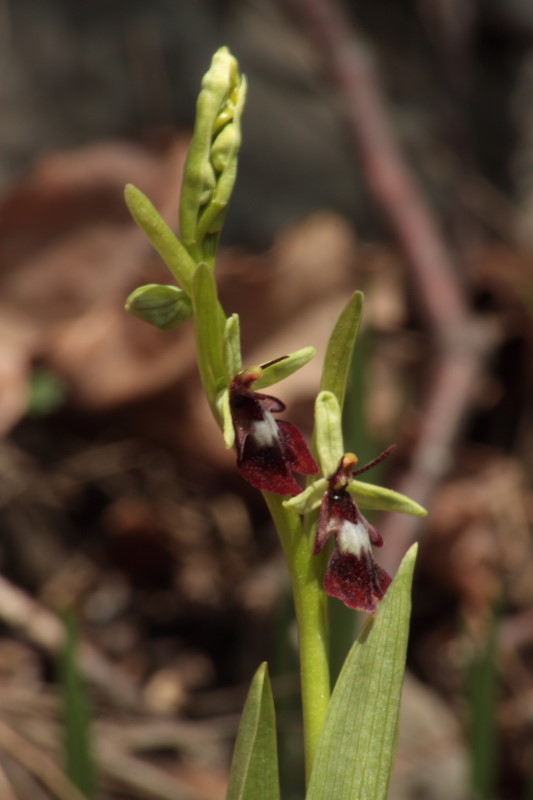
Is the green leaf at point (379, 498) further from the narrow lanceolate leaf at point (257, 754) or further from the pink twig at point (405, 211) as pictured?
the pink twig at point (405, 211)

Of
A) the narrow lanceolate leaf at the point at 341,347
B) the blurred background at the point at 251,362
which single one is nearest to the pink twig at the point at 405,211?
the blurred background at the point at 251,362

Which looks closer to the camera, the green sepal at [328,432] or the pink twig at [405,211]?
the green sepal at [328,432]

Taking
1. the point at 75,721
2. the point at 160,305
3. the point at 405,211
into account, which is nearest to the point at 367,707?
the point at 160,305

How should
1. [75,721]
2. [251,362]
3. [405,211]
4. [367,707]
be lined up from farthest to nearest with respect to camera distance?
[405,211], [251,362], [75,721], [367,707]

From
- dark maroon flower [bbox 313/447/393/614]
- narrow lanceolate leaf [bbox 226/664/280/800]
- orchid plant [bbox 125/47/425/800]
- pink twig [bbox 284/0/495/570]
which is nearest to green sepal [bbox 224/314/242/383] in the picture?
orchid plant [bbox 125/47/425/800]

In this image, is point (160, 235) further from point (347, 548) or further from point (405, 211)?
point (405, 211)

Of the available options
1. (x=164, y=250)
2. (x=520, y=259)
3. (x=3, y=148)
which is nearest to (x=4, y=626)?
(x=3, y=148)
